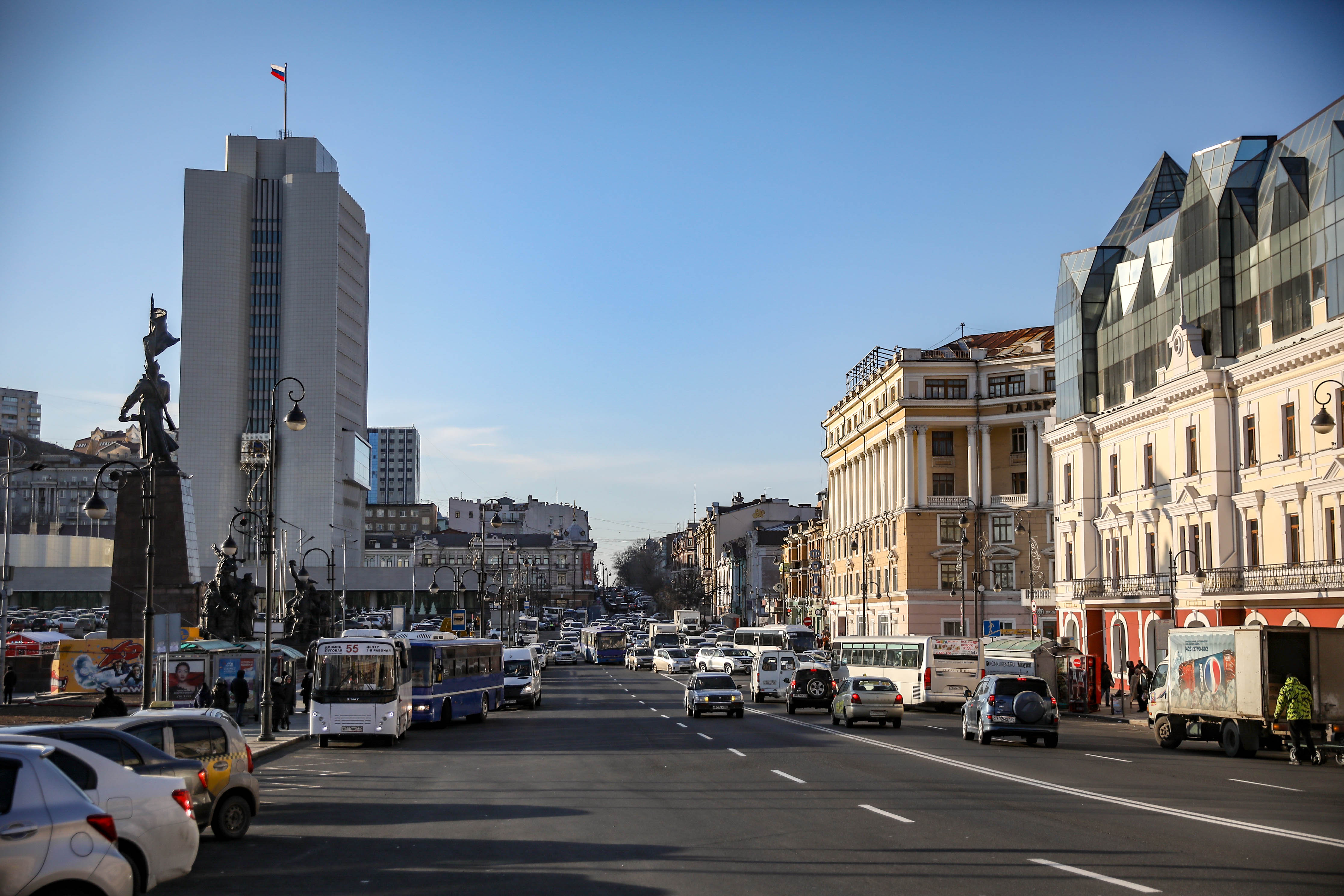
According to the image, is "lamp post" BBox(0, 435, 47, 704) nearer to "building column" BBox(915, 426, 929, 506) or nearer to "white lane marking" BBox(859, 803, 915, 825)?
"white lane marking" BBox(859, 803, 915, 825)

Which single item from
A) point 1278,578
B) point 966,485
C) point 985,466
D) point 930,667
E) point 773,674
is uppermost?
point 985,466

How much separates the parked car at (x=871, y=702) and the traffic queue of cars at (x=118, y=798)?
22221 millimetres

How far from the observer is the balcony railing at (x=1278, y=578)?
1501 inches

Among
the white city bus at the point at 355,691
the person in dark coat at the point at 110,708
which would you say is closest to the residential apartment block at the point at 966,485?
the white city bus at the point at 355,691

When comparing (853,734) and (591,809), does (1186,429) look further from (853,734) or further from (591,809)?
(591,809)

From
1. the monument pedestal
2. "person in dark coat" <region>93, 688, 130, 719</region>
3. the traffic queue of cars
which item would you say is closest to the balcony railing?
"person in dark coat" <region>93, 688, 130, 719</region>

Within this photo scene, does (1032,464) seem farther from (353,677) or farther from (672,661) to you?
(353,677)

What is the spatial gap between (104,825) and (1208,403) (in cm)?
4437

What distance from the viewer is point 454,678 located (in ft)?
127

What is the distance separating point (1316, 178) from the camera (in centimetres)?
4131

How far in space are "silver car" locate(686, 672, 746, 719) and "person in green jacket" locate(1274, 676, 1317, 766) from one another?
17341 millimetres

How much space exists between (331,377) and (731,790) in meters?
127

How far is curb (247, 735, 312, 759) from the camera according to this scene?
26812 millimetres

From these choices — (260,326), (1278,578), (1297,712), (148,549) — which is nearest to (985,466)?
(1278,578)
